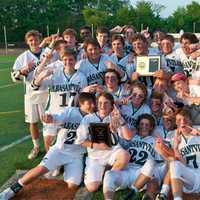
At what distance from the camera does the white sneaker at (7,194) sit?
5.09 metres

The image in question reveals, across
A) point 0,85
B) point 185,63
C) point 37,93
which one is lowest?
point 0,85

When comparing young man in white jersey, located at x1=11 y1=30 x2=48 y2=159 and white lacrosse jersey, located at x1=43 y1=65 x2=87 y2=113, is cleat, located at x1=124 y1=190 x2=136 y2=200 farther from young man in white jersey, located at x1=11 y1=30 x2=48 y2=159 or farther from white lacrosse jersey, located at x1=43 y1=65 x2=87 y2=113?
young man in white jersey, located at x1=11 y1=30 x2=48 y2=159

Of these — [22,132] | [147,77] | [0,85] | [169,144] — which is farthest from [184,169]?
[0,85]

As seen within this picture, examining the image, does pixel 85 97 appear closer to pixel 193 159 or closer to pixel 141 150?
pixel 141 150

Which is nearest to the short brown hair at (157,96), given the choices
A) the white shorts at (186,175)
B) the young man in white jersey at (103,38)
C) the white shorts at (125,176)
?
Answer: the white shorts at (125,176)

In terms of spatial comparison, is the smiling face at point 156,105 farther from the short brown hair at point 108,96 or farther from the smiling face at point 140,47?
the smiling face at point 140,47

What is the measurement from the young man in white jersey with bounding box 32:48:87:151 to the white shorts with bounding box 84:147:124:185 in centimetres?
92

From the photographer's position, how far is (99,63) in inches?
252

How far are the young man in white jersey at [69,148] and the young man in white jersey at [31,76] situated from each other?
1.12m

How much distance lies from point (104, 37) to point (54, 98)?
1627 millimetres

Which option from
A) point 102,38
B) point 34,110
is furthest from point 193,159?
point 102,38

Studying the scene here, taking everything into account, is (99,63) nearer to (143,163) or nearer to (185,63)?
(185,63)

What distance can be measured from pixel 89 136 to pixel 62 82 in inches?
39.8

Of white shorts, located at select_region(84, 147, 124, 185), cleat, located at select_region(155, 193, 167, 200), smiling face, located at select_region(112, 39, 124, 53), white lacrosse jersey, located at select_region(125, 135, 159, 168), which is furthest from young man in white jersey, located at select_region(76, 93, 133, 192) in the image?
smiling face, located at select_region(112, 39, 124, 53)
